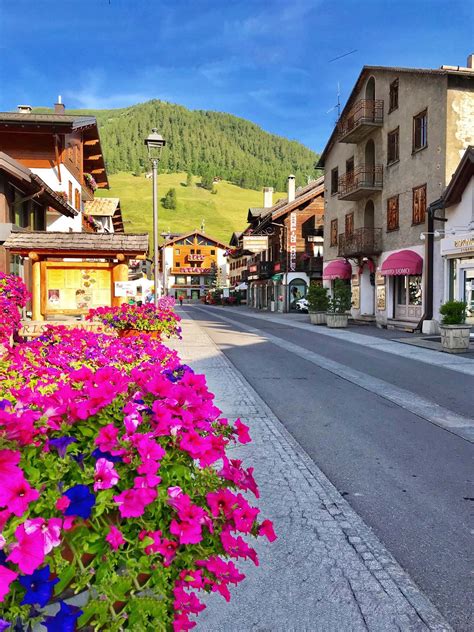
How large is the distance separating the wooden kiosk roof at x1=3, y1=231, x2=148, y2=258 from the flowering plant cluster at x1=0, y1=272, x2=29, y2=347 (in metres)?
6.71

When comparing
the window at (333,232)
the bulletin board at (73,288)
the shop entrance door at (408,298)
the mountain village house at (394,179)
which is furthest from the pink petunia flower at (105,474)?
the window at (333,232)

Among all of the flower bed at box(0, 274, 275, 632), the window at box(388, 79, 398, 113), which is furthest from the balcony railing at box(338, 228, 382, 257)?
the flower bed at box(0, 274, 275, 632)

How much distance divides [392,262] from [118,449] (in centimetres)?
2346

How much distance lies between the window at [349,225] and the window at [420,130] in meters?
7.80

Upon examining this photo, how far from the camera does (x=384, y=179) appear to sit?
26.8 m

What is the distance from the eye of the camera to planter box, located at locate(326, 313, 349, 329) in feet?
84.1

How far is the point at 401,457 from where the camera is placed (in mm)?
5734

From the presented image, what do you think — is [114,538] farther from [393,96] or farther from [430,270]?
[393,96]

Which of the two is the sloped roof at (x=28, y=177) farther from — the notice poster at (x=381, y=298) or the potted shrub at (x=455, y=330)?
the notice poster at (x=381, y=298)

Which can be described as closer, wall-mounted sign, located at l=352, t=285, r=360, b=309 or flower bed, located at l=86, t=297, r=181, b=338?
flower bed, located at l=86, t=297, r=181, b=338

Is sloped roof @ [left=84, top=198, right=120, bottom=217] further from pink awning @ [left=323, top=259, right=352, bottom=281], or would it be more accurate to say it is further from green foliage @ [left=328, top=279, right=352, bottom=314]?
green foliage @ [left=328, top=279, right=352, bottom=314]

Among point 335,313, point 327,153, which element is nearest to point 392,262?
point 335,313

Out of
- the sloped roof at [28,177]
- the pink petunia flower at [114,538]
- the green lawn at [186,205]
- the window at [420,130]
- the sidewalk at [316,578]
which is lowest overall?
the sidewalk at [316,578]

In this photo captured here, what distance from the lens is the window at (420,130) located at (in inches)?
890
